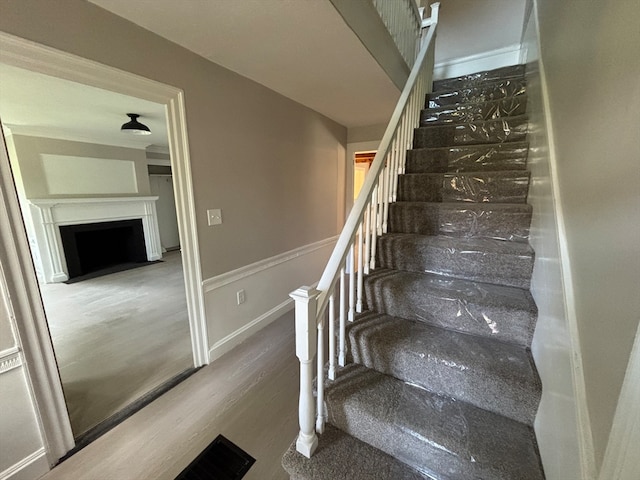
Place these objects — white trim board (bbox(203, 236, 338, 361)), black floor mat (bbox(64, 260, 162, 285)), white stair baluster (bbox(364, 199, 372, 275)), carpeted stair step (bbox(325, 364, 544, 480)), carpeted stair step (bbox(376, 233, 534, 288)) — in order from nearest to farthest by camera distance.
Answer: carpeted stair step (bbox(325, 364, 544, 480)) < carpeted stair step (bbox(376, 233, 534, 288)) < white stair baluster (bbox(364, 199, 372, 275)) < white trim board (bbox(203, 236, 338, 361)) < black floor mat (bbox(64, 260, 162, 285))

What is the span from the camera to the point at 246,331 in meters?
2.32

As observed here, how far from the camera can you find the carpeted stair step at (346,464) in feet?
3.21

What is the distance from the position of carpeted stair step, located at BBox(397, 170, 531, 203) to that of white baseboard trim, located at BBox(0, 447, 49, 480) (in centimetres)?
257

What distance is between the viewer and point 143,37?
1.42 meters

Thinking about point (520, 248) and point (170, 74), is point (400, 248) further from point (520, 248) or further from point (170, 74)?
point (170, 74)

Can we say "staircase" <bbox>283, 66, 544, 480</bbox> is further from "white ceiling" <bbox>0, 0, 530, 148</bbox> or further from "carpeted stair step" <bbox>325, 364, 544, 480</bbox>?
"white ceiling" <bbox>0, 0, 530, 148</bbox>

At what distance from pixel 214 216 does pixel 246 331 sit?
1.11 metres

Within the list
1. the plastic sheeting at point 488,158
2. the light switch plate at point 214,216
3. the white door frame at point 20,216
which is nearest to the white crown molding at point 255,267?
the light switch plate at point 214,216

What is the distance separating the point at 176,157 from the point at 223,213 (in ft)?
1.70

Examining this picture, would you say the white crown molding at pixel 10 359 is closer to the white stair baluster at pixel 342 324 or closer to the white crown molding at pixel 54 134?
the white stair baluster at pixel 342 324

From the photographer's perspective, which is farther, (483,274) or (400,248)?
(400,248)

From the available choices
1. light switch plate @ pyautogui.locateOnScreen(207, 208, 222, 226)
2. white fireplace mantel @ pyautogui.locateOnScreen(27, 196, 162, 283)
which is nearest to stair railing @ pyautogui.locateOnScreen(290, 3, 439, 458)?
light switch plate @ pyautogui.locateOnScreen(207, 208, 222, 226)

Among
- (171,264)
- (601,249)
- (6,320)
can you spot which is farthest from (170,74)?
(171,264)

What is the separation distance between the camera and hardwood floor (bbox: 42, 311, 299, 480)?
49.3 inches
